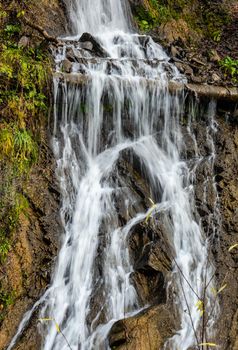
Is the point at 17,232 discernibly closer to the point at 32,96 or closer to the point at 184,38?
the point at 32,96

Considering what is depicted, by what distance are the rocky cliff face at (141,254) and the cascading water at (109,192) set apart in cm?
14

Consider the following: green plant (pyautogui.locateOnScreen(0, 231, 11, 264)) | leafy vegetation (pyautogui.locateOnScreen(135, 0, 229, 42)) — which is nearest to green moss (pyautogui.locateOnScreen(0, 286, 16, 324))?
green plant (pyautogui.locateOnScreen(0, 231, 11, 264))

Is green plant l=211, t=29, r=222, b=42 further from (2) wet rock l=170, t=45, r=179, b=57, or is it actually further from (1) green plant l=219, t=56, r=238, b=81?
(2) wet rock l=170, t=45, r=179, b=57

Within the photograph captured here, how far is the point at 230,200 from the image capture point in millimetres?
6691

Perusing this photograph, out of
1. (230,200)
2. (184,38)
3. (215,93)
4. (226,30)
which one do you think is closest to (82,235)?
(230,200)

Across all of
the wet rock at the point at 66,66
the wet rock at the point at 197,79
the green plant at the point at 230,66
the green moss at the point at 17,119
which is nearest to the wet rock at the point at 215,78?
the wet rock at the point at 197,79

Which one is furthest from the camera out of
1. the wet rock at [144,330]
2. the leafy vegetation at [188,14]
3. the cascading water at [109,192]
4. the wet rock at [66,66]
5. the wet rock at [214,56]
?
the leafy vegetation at [188,14]

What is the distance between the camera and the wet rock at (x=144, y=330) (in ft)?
14.5

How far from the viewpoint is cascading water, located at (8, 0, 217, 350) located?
5020 mm

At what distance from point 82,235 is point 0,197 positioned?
1277 mm

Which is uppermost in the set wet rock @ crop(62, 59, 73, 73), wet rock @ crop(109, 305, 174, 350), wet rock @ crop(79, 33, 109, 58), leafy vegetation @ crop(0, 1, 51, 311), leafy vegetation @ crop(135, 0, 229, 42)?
leafy vegetation @ crop(135, 0, 229, 42)

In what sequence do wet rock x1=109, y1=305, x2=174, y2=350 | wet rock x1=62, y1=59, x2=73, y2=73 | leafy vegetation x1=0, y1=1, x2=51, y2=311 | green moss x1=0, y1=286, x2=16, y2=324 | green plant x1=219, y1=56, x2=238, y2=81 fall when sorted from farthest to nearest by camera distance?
green plant x1=219, y1=56, x2=238, y2=81
wet rock x1=62, y1=59, x2=73, y2=73
leafy vegetation x1=0, y1=1, x2=51, y2=311
green moss x1=0, y1=286, x2=16, y2=324
wet rock x1=109, y1=305, x2=174, y2=350

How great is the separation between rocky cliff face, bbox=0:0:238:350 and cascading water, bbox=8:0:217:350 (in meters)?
0.14

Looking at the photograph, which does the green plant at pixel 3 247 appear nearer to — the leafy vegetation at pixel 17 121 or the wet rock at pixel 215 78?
the leafy vegetation at pixel 17 121
